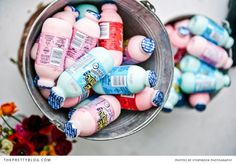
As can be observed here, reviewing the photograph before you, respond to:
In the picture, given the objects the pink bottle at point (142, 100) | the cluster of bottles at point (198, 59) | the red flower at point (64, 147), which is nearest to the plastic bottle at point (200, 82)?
the cluster of bottles at point (198, 59)

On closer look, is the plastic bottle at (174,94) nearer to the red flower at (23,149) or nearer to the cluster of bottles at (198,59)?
the cluster of bottles at (198,59)

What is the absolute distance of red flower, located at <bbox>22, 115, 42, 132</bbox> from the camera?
0.86 m

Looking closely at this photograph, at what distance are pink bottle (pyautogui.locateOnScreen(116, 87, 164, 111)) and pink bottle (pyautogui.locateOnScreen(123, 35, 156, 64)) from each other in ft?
0.24

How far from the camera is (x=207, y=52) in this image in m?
0.95

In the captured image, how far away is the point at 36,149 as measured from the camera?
2.85 feet

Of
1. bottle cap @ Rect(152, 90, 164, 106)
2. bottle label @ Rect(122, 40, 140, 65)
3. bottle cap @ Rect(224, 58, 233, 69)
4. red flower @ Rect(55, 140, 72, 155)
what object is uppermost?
bottle label @ Rect(122, 40, 140, 65)

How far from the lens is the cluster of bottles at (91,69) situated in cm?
72

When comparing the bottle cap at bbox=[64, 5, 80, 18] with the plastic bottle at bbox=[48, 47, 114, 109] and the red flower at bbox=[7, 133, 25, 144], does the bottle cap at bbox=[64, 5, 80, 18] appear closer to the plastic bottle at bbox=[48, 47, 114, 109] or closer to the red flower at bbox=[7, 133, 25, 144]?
the plastic bottle at bbox=[48, 47, 114, 109]

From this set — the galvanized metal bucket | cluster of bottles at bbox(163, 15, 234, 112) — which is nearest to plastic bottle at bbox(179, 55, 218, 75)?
→ cluster of bottles at bbox(163, 15, 234, 112)

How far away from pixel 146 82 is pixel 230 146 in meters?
0.41

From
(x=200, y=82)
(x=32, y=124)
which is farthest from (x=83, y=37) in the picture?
(x=200, y=82)

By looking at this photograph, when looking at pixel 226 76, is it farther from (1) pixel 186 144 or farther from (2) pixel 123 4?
(2) pixel 123 4

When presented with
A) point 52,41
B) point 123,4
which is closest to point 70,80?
point 52,41

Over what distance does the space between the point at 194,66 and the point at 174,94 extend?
0.09m
